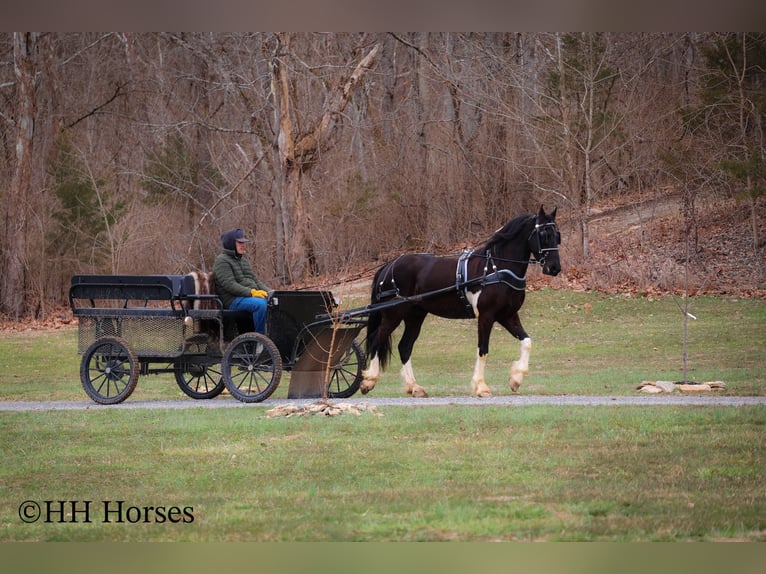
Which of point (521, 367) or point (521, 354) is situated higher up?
point (521, 354)

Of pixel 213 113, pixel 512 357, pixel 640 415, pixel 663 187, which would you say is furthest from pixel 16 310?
pixel 640 415

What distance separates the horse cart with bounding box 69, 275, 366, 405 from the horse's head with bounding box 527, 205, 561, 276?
1.71 meters

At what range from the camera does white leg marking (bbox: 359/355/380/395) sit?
1052 centimetres

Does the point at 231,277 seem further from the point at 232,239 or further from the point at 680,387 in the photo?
the point at 680,387

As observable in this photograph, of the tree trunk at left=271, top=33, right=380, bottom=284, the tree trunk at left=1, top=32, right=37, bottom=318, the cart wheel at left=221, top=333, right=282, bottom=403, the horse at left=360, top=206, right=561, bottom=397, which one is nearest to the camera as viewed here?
the cart wheel at left=221, top=333, right=282, bottom=403

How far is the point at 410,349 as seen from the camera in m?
11.0

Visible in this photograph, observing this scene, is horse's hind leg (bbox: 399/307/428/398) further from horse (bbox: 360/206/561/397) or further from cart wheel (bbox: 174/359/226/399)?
cart wheel (bbox: 174/359/226/399)

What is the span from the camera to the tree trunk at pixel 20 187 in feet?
69.5

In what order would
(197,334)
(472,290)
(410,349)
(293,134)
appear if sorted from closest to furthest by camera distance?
(197,334), (472,290), (410,349), (293,134)

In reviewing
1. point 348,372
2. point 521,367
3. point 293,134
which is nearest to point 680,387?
point 521,367

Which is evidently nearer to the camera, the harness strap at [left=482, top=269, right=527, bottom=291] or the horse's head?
the horse's head

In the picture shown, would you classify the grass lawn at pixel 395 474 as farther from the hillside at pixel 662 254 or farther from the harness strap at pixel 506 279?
the hillside at pixel 662 254


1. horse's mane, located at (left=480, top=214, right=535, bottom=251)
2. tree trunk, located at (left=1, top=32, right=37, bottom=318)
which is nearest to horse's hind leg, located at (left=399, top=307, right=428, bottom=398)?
horse's mane, located at (left=480, top=214, right=535, bottom=251)

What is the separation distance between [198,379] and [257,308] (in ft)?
3.82
